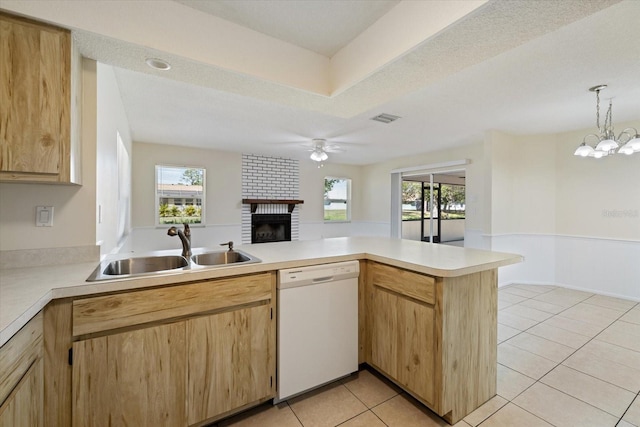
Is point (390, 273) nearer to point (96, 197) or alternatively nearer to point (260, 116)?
point (96, 197)

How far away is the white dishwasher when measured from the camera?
1.73m

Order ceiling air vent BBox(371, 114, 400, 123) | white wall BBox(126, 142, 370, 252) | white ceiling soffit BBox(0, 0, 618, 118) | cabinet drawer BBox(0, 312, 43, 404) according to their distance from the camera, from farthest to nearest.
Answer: white wall BBox(126, 142, 370, 252), ceiling air vent BBox(371, 114, 400, 123), white ceiling soffit BBox(0, 0, 618, 118), cabinet drawer BBox(0, 312, 43, 404)

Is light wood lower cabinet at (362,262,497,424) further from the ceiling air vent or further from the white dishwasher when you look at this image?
the ceiling air vent

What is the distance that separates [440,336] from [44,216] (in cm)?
242

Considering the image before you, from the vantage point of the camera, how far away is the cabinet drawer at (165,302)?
1.24m

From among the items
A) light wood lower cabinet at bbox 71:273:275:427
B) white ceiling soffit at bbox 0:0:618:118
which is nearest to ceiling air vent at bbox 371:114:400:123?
white ceiling soffit at bbox 0:0:618:118

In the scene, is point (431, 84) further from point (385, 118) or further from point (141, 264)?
point (141, 264)

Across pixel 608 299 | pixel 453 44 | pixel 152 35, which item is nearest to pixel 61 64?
pixel 152 35

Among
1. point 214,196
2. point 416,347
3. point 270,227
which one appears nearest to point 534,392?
point 416,347

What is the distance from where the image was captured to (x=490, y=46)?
1.56m

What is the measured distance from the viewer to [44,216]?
160 cm

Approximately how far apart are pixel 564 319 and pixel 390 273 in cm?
272

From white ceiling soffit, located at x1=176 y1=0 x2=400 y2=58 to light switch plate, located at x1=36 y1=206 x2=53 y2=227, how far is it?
57.7 inches

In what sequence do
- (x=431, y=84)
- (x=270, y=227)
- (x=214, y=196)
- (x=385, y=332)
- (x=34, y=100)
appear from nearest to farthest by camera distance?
(x=34, y=100) < (x=385, y=332) < (x=431, y=84) < (x=214, y=196) < (x=270, y=227)
